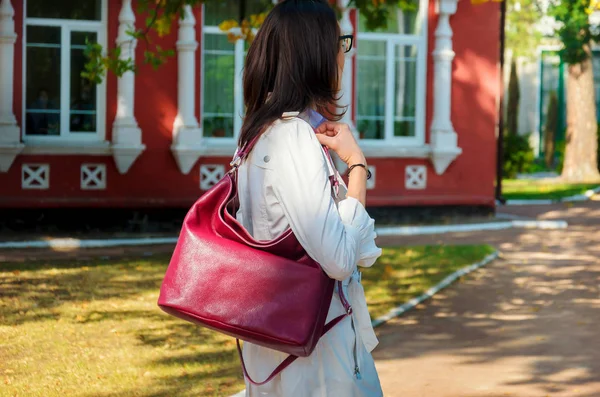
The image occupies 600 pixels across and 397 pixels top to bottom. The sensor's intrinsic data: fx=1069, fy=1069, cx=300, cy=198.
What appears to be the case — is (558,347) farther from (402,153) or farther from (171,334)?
(402,153)

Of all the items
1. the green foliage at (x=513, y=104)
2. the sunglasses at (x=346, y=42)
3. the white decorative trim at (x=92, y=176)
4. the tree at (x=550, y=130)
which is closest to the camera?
the sunglasses at (x=346, y=42)

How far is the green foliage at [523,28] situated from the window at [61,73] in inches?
865

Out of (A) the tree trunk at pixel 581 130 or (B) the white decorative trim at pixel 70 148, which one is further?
(A) the tree trunk at pixel 581 130

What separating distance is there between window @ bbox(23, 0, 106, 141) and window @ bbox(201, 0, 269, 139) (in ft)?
5.15

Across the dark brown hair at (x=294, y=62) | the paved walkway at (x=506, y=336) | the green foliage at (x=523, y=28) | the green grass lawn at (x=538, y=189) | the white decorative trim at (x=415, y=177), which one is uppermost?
the green foliage at (x=523, y=28)

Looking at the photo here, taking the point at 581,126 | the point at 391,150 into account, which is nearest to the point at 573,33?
the point at 581,126

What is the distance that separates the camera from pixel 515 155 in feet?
96.9

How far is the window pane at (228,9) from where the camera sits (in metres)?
15.7

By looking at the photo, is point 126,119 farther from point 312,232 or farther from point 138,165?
Result: point 312,232

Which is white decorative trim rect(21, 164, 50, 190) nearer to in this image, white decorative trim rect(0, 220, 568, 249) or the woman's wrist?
white decorative trim rect(0, 220, 568, 249)

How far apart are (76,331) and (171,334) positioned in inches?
28.2

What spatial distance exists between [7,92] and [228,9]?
11.4 feet

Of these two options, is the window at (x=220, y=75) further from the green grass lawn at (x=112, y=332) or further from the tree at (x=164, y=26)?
the green grass lawn at (x=112, y=332)

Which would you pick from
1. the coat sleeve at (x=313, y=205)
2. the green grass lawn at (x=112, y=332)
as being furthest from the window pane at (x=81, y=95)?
the coat sleeve at (x=313, y=205)
